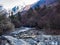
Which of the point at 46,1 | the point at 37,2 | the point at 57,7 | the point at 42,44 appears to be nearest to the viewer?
the point at 42,44

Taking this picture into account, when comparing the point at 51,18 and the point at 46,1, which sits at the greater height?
the point at 46,1

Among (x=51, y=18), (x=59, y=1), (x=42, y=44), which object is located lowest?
(x=42, y=44)

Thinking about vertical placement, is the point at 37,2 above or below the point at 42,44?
above

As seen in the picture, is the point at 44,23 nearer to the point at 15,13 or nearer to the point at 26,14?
the point at 26,14

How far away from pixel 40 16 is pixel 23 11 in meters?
4.00

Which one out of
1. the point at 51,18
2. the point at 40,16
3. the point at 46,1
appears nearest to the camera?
the point at 51,18

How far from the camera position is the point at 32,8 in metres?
19.8

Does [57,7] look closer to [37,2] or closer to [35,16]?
[35,16]

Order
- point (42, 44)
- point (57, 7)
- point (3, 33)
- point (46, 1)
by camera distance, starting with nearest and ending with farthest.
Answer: point (42, 44)
point (3, 33)
point (57, 7)
point (46, 1)

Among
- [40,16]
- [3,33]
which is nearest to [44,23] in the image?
[40,16]

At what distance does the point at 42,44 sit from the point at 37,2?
35.7 ft

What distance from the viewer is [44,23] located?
48.3 ft

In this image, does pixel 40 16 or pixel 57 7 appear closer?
pixel 57 7

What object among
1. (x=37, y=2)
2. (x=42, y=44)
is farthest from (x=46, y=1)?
(x=42, y=44)
